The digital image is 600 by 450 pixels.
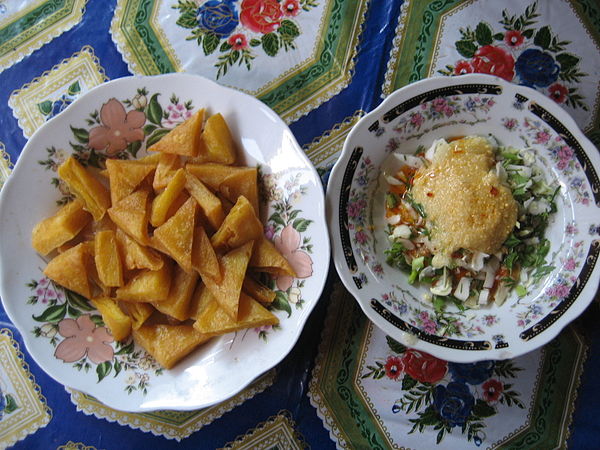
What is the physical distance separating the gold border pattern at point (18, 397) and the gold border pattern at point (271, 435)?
0.62m

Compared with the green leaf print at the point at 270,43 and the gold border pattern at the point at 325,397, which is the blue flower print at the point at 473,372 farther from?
the green leaf print at the point at 270,43

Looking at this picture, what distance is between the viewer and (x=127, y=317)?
1.33 meters

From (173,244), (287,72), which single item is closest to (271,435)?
(173,244)

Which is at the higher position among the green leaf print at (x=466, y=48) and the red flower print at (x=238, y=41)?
the red flower print at (x=238, y=41)

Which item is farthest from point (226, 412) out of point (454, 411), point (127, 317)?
point (454, 411)

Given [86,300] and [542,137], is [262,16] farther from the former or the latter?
[86,300]

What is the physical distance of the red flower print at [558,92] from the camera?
1.47 metres

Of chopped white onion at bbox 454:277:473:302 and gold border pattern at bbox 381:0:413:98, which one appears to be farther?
gold border pattern at bbox 381:0:413:98

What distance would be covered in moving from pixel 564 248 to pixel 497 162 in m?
0.31

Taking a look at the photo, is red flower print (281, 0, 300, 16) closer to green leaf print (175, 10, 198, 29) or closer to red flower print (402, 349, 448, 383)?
green leaf print (175, 10, 198, 29)

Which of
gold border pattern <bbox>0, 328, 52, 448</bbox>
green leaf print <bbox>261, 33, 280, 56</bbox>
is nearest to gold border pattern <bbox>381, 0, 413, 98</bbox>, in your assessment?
green leaf print <bbox>261, 33, 280, 56</bbox>

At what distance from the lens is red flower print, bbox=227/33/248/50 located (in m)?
1.53

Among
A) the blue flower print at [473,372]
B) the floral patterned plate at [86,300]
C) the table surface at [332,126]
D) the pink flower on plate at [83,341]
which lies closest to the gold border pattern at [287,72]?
the table surface at [332,126]

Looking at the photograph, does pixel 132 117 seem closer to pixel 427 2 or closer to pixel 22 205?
pixel 22 205
